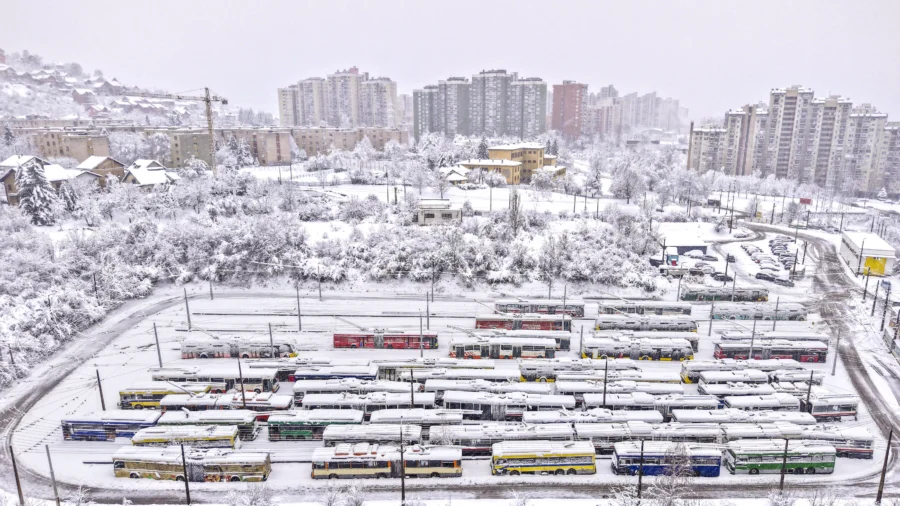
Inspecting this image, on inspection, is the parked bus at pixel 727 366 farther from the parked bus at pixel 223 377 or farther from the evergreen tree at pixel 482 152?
the evergreen tree at pixel 482 152

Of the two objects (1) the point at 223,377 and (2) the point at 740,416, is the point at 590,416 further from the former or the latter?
(1) the point at 223,377

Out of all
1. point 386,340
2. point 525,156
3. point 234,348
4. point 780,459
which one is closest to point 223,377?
point 234,348

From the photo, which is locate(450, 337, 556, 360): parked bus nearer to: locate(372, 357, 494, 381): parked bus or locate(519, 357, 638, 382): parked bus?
locate(519, 357, 638, 382): parked bus

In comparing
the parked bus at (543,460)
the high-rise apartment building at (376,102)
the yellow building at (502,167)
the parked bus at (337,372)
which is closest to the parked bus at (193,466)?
the parked bus at (337,372)

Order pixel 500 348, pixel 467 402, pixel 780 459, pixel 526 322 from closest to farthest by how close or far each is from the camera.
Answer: pixel 780 459 < pixel 467 402 < pixel 500 348 < pixel 526 322

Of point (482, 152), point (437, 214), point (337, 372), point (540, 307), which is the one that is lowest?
point (337, 372)

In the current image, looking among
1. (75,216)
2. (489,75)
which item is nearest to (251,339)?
(75,216)
